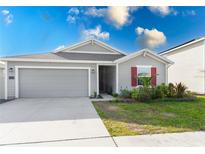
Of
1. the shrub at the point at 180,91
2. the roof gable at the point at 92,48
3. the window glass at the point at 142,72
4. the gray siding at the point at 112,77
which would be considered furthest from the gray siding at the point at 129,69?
the roof gable at the point at 92,48

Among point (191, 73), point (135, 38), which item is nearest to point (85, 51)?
point (135, 38)

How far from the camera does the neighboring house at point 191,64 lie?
531 inches

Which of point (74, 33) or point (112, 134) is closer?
point (112, 134)

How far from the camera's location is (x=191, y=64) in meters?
14.4

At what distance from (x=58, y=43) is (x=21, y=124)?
11.6 m

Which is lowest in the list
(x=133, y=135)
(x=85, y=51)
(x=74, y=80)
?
(x=133, y=135)

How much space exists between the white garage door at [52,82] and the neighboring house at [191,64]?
10.4 metres

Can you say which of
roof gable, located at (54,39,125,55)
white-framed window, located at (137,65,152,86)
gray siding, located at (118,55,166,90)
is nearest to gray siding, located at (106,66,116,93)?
gray siding, located at (118,55,166,90)

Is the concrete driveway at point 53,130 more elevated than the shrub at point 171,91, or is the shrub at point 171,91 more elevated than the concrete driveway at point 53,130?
the shrub at point 171,91

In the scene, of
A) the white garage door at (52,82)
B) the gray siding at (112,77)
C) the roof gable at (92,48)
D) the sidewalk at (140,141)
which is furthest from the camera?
the roof gable at (92,48)

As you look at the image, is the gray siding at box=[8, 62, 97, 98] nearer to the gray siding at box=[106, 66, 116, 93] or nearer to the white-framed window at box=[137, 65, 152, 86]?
the gray siding at box=[106, 66, 116, 93]

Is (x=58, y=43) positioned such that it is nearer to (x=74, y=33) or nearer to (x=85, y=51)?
(x=74, y=33)

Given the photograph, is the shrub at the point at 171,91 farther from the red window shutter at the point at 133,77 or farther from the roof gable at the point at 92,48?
the roof gable at the point at 92,48

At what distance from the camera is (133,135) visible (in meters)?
3.80
